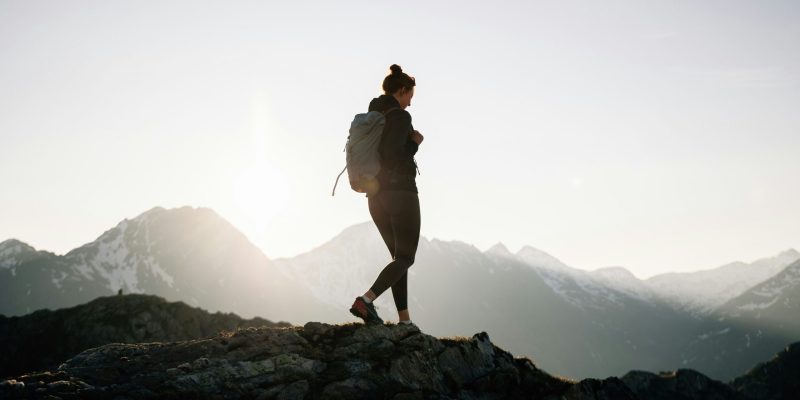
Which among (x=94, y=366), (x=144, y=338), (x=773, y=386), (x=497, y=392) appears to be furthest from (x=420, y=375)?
(x=773, y=386)

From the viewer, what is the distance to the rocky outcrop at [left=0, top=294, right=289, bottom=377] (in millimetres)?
38688

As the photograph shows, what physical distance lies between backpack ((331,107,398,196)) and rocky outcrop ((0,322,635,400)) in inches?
121

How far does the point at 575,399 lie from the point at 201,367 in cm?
730

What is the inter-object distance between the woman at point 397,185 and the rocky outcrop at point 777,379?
200 m

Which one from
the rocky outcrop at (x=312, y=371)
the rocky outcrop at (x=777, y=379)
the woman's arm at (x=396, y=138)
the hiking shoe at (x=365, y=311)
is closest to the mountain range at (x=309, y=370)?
the rocky outcrop at (x=312, y=371)

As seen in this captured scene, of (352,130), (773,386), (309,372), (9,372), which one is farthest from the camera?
(773,386)

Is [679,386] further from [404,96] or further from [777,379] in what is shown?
[404,96]

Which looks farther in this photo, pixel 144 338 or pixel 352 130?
pixel 144 338

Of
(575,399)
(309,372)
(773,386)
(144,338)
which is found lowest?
(773,386)

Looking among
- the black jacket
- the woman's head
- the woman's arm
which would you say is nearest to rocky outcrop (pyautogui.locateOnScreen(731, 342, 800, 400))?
the black jacket

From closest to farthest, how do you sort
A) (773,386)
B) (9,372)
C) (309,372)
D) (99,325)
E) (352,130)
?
(309,372)
(352,130)
(9,372)
(99,325)
(773,386)

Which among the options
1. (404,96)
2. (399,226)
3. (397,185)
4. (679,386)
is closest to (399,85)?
(404,96)

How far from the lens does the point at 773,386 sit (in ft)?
571

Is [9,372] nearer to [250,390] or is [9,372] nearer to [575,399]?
[250,390]
